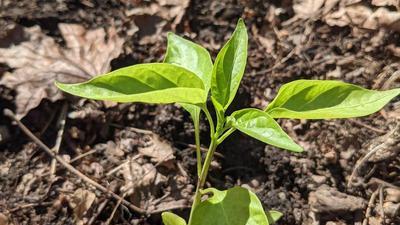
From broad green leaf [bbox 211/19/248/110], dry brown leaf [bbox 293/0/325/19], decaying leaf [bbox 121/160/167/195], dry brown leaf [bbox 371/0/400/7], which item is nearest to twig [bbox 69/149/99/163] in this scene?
decaying leaf [bbox 121/160/167/195]

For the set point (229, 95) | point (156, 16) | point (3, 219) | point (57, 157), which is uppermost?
point (229, 95)

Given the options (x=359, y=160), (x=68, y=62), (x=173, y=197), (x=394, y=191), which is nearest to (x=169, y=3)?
(x=68, y=62)

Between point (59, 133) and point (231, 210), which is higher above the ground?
point (231, 210)

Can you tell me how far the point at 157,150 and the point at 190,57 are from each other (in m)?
0.62

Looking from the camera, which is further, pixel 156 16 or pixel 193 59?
pixel 156 16

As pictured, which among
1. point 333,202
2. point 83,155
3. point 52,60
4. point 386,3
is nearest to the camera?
point 333,202

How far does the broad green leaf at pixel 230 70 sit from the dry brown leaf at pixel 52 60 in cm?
96

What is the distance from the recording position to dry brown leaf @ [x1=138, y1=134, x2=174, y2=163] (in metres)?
2.23

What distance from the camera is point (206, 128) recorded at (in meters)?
2.29

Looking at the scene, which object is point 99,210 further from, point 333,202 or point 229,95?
point 333,202

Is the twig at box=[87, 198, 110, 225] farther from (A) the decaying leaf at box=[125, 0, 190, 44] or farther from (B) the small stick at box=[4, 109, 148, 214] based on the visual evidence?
(A) the decaying leaf at box=[125, 0, 190, 44]

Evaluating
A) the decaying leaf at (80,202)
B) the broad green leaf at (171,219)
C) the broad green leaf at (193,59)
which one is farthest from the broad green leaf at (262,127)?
the decaying leaf at (80,202)

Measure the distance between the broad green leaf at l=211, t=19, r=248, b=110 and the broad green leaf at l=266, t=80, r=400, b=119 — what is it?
0.47ft

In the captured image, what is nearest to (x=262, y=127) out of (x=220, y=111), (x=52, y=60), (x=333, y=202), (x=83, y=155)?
(x=220, y=111)
